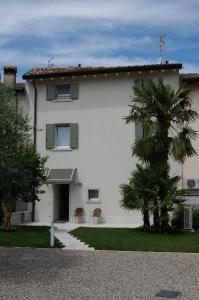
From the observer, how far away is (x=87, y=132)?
27484 mm

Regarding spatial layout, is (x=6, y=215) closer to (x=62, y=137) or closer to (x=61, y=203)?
(x=62, y=137)

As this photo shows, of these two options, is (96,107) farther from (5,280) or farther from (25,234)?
(5,280)

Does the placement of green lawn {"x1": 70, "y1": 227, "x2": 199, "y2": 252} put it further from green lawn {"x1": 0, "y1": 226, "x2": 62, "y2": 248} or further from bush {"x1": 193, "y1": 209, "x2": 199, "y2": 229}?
bush {"x1": 193, "y1": 209, "x2": 199, "y2": 229}

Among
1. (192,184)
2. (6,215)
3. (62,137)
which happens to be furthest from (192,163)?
(6,215)

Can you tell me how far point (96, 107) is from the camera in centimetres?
2748

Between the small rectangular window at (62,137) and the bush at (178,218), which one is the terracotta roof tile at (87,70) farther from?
the bush at (178,218)

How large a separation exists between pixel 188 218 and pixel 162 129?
4.34 metres

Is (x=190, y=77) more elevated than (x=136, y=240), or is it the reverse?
(x=190, y=77)

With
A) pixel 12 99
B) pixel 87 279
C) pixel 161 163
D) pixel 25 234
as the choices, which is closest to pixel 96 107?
pixel 161 163

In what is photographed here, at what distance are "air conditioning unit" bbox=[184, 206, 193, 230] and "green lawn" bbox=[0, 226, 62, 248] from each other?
6345 mm

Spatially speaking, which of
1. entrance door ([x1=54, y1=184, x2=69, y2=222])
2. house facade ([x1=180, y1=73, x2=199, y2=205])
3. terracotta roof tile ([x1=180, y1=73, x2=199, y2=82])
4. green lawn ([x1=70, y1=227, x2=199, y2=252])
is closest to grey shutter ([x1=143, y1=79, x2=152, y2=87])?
house facade ([x1=180, y1=73, x2=199, y2=205])

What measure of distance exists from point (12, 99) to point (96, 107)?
15337 mm

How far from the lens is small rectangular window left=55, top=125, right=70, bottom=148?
92.0ft

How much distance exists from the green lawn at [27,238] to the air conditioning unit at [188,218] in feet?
20.8
